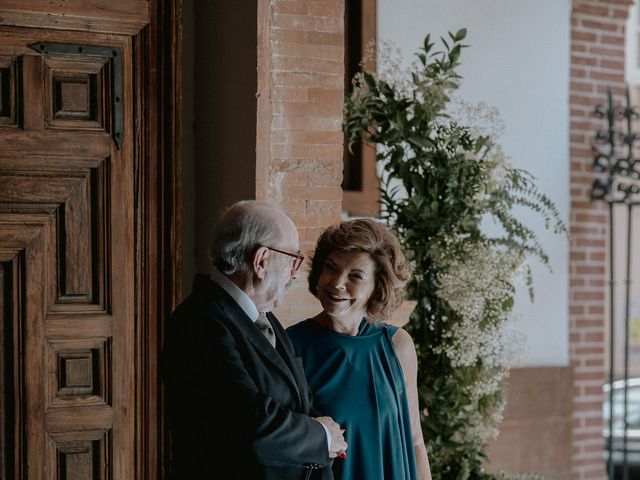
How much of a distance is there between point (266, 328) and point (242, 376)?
0.29m

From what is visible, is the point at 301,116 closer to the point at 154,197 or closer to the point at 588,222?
the point at 154,197

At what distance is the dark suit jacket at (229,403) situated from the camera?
91.9 inches

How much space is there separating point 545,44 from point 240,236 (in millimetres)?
4127

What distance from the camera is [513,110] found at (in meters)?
5.98

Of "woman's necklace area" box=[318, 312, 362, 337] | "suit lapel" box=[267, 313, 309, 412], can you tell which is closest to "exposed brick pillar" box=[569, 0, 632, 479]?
"woman's necklace area" box=[318, 312, 362, 337]

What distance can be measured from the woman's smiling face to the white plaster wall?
120 inches

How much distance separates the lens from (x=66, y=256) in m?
3.53

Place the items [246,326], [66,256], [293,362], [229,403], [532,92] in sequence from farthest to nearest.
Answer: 1. [532,92]
2. [66,256]
3. [293,362]
4. [246,326]
5. [229,403]

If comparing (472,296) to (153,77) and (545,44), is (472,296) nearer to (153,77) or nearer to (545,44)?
(153,77)

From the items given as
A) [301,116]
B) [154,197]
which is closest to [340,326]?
[301,116]

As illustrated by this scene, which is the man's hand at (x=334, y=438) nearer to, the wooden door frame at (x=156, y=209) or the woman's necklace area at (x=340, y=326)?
the woman's necklace area at (x=340, y=326)

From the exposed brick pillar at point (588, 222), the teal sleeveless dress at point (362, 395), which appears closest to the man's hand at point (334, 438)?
the teal sleeveless dress at point (362, 395)

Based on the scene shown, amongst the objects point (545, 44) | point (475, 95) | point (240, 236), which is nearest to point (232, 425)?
point (240, 236)

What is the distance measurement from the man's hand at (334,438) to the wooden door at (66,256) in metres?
1.32
